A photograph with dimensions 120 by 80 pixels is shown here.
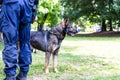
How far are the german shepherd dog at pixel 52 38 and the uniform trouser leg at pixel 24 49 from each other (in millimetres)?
2815

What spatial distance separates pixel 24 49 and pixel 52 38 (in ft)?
9.97

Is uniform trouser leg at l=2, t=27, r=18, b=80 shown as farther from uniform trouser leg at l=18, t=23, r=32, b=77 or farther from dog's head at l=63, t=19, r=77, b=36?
dog's head at l=63, t=19, r=77, b=36

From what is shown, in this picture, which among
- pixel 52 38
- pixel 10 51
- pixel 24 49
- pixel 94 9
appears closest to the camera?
pixel 10 51

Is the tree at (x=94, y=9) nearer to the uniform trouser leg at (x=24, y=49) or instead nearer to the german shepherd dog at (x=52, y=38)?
the german shepherd dog at (x=52, y=38)

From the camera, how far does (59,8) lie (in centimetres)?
3688

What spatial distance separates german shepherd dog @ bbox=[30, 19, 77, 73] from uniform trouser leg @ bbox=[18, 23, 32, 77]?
9.24 ft

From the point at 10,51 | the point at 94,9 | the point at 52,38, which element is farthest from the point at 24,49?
the point at 94,9

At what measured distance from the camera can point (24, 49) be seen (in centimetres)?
454

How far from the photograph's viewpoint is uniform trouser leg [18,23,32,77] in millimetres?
4469

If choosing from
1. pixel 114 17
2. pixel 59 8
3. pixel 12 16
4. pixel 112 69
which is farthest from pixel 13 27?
pixel 59 8

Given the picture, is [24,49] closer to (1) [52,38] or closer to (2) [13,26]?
(2) [13,26]

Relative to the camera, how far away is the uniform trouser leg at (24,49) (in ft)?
14.7

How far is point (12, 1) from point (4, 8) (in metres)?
0.14

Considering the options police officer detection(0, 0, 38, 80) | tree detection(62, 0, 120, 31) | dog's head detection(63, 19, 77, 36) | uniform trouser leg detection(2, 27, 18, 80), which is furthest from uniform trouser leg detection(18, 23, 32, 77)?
tree detection(62, 0, 120, 31)
